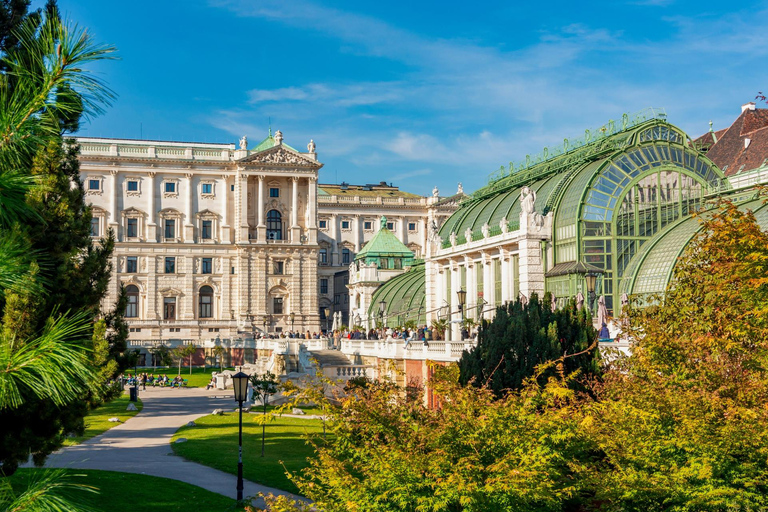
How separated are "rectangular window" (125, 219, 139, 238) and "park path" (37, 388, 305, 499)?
54253 mm

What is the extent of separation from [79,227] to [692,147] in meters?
39.5

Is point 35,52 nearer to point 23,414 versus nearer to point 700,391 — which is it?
point 23,414

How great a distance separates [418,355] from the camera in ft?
146

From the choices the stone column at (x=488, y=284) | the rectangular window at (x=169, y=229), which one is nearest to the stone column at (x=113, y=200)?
the rectangular window at (x=169, y=229)

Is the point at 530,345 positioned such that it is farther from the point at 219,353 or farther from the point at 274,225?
the point at 274,225

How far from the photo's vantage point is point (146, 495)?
2452cm

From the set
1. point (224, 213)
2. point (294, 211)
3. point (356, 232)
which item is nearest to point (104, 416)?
point (224, 213)

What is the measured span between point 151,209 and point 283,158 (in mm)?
18020

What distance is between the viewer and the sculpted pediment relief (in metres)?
106

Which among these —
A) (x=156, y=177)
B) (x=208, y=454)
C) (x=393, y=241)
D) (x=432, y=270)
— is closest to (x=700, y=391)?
(x=208, y=454)

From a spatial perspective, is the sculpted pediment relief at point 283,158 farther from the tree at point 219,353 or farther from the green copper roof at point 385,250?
the tree at point 219,353

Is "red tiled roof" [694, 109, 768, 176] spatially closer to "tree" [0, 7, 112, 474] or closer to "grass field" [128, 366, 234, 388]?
"grass field" [128, 366, 234, 388]

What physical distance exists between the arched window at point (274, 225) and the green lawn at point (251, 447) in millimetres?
65175

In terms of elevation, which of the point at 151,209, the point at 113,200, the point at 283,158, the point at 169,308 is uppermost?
the point at 283,158
